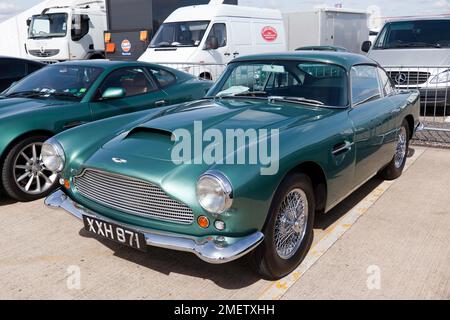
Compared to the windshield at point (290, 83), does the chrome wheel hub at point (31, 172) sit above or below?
below

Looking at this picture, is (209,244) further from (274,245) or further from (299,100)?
(299,100)

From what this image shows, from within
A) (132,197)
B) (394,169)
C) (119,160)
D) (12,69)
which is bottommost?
(394,169)

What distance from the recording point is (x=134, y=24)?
13.5 m

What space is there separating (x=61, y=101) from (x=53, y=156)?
6.21 feet

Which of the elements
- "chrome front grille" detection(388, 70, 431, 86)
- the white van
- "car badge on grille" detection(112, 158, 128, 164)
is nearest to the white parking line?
"car badge on grille" detection(112, 158, 128, 164)

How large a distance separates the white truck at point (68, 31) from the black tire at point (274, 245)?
1282 centimetres

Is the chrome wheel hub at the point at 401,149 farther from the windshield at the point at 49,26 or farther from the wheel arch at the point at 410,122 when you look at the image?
the windshield at the point at 49,26

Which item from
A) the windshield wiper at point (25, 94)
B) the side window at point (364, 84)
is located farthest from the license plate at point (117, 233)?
the windshield wiper at point (25, 94)

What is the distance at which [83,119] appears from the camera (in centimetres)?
522

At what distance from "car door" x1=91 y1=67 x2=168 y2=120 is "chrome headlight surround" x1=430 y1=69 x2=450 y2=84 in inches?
213

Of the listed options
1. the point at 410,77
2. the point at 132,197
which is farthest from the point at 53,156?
the point at 410,77

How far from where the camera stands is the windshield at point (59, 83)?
18.0ft

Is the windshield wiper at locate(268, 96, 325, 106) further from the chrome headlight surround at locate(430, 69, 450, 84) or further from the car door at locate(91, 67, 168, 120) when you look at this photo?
the chrome headlight surround at locate(430, 69, 450, 84)
